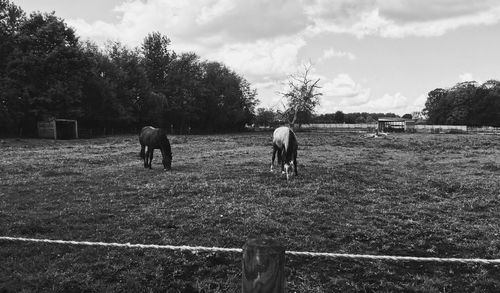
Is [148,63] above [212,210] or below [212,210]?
above

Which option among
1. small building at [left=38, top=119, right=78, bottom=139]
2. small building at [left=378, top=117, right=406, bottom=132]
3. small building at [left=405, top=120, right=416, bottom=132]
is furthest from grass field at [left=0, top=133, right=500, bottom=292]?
small building at [left=405, top=120, right=416, bottom=132]

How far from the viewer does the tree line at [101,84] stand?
191ft

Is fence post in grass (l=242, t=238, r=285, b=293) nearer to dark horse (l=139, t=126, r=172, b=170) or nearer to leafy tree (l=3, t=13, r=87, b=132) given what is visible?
dark horse (l=139, t=126, r=172, b=170)

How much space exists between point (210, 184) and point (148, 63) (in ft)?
278

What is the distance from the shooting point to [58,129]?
5950 cm

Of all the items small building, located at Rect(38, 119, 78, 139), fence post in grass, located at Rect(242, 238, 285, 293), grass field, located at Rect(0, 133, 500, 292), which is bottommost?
grass field, located at Rect(0, 133, 500, 292)

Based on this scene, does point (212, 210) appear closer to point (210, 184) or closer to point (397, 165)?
point (210, 184)

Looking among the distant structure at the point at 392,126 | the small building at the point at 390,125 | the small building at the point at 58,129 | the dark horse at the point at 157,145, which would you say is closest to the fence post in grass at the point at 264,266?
the dark horse at the point at 157,145

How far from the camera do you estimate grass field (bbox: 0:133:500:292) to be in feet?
25.1

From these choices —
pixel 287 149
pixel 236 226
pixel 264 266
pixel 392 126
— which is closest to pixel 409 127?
pixel 392 126

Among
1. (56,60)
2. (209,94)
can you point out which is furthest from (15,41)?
(209,94)

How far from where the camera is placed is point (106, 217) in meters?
11.8

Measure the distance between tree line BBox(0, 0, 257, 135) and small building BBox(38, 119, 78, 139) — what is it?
4.61 feet

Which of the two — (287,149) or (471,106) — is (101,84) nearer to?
(287,149)
